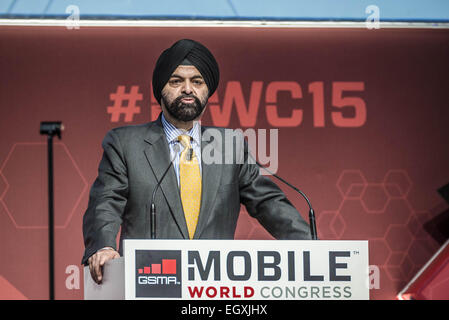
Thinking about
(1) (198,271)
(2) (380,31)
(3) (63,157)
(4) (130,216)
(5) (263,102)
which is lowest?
(1) (198,271)

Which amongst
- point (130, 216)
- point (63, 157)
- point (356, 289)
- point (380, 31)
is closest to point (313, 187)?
point (380, 31)

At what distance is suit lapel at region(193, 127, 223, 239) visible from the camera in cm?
194

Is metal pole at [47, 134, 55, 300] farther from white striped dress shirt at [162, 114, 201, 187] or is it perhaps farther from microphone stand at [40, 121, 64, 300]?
white striped dress shirt at [162, 114, 201, 187]

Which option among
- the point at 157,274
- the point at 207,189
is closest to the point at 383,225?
the point at 207,189

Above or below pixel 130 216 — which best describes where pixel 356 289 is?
below

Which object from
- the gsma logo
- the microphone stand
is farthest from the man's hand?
the microphone stand

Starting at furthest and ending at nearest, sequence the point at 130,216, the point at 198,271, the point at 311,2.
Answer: the point at 311,2 < the point at 130,216 < the point at 198,271

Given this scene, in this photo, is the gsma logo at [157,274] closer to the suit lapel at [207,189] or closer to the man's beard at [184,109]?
the suit lapel at [207,189]

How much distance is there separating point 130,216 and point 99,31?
5.86 ft

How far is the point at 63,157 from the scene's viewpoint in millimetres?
3484

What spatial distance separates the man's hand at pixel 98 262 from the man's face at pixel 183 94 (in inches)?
26.2

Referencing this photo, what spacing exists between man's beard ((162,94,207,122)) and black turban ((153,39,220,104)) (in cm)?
8
